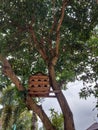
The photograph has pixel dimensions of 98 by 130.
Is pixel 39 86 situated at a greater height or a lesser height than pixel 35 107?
greater

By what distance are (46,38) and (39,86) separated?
1875 millimetres

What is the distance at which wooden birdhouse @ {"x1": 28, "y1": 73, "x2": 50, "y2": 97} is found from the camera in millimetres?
8906

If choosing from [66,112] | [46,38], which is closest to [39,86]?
[66,112]

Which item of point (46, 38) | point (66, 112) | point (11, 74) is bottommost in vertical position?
point (66, 112)

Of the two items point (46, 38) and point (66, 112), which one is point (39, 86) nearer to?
point (66, 112)

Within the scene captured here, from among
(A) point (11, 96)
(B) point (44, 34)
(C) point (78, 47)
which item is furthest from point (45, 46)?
(A) point (11, 96)

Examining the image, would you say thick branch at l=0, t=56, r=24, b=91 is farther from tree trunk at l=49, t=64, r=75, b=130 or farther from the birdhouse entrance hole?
tree trunk at l=49, t=64, r=75, b=130

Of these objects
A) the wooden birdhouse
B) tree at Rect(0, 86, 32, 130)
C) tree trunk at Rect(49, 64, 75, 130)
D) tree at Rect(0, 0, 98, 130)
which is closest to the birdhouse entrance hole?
the wooden birdhouse

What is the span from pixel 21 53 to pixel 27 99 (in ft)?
7.44

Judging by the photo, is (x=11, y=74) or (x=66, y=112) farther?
(x=11, y=74)

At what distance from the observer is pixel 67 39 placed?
10430 millimetres

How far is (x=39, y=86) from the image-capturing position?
29.6 ft

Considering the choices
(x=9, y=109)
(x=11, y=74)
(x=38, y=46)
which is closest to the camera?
(x=11, y=74)

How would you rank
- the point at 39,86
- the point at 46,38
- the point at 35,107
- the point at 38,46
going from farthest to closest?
1. the point at 46,38
2. the point at 38,46
3. the point at 39,86
4. the point at 35,107
